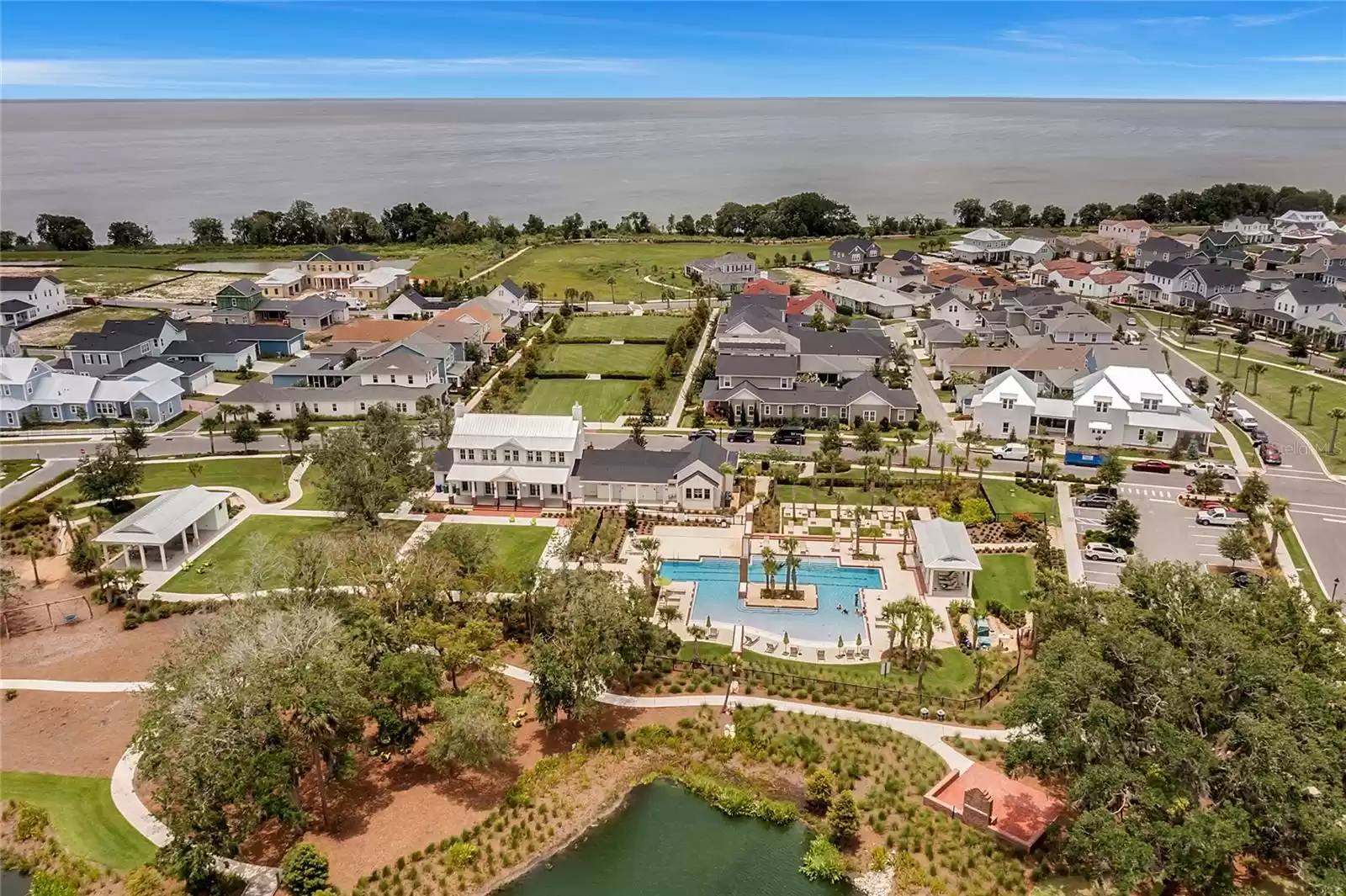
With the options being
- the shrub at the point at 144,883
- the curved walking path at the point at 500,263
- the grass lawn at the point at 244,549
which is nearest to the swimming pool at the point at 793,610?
the grass lawn at the point at 244,549

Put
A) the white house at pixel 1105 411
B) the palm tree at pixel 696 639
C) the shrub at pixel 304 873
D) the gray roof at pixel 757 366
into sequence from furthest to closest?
the gray roof at pixel 757 366 < the white house at pixel 1105 411 < the palm tree at pixel 696 639 < the shrub at pixel 304 873

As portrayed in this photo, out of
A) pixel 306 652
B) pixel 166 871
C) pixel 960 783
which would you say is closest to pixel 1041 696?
pixel 960 783

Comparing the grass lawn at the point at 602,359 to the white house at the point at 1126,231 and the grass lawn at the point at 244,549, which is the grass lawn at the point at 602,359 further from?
the white house at the point at 1126,231

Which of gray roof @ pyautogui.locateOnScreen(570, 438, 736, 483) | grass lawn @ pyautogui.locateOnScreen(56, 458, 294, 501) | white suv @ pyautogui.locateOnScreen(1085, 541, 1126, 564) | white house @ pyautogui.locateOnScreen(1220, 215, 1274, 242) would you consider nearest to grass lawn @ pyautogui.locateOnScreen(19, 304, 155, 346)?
grass lawn @ pyautogui.locateOnScreen(56, 458, 294, 501)

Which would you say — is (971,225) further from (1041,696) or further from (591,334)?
(1041,696)

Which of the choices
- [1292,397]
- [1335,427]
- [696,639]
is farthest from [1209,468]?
[696,639]
